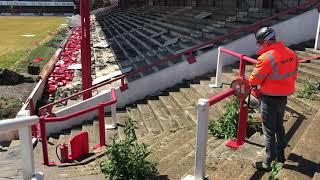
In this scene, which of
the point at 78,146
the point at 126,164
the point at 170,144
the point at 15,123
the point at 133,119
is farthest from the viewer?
the point at 133,119

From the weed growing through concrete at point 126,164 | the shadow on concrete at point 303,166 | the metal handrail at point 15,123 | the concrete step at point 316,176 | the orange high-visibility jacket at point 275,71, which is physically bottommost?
the weed growing through concrete at point 126,164

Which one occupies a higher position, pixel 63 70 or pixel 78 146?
pixel 78 146

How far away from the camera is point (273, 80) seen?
180 inches

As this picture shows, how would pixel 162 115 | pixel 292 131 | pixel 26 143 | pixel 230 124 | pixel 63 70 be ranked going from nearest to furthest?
pixel 26 143
pixel 292 131
pixel 230 124
pixel 162 115
pixel 63 70

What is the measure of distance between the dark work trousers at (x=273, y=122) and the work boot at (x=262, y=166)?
0.06 m

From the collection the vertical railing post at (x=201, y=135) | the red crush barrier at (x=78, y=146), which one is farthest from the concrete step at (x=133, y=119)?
the vertical railing post at (x=201, y=135)

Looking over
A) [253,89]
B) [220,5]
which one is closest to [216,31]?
[220,5]

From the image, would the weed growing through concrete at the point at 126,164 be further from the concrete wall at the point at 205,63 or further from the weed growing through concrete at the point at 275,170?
the concrete wall at the point at 205,63

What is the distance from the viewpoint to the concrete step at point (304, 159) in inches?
175

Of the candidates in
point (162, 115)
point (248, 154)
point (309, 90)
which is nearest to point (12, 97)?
point (162, 115)

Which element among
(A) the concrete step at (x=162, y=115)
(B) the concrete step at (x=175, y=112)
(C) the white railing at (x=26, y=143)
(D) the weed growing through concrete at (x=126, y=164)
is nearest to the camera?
(C) the white railing at (x=26, y=143)

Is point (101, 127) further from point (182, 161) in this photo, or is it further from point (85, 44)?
point (85, 44)

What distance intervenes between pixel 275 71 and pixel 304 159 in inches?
46.8

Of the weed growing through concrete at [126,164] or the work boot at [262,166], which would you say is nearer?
the work boot at [262,166]
